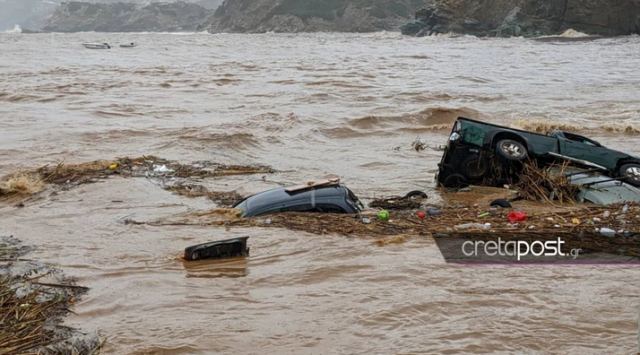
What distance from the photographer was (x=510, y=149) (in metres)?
7.04

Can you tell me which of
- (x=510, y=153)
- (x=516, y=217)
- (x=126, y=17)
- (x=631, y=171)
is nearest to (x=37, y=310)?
(x=516, y=217)

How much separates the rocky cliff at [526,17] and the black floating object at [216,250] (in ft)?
233

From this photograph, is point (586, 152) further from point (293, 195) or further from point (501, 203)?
point (293, 195)

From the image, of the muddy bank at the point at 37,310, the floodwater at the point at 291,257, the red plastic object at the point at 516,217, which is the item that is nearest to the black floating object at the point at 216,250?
the floodwater at the point at 291,257

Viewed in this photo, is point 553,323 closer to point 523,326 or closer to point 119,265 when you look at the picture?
point 523,326

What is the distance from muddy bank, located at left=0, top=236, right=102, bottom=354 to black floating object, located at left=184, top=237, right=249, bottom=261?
0.82 metres

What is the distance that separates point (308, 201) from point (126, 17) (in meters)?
187

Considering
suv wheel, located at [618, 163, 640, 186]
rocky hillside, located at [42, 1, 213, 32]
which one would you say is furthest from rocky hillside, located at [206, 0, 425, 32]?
suv wheel, located at [618, 163, 640, 186]

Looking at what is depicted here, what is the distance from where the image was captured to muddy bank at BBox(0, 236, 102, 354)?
3.57 meters

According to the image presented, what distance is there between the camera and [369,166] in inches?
406

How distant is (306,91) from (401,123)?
6.54 m

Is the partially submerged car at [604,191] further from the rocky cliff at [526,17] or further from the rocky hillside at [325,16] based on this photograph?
the rocky hillside at [325,16]

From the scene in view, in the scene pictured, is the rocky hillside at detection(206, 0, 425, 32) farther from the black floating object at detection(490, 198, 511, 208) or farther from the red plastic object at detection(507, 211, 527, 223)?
the red plastic object at detection(507, 211, 527, 223)

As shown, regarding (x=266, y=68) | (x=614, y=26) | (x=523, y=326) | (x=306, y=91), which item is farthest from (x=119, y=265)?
(x=614, y=26)
